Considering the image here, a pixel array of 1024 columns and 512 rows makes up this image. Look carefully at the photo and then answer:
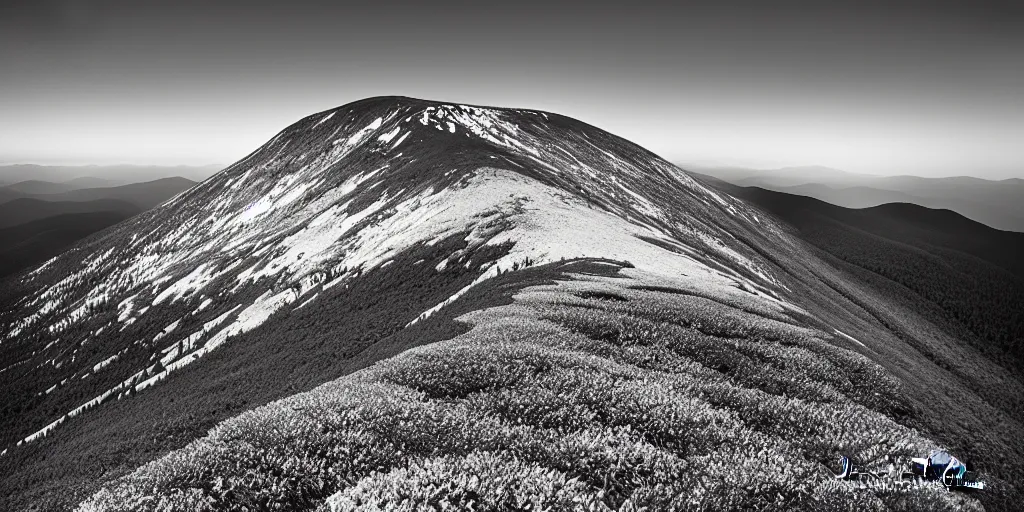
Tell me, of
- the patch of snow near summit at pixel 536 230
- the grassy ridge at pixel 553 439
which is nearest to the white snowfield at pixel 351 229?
the patch of snow near summit at pixel 536 230

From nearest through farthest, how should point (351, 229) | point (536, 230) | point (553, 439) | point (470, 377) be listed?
point (553, 439), point (470, 377), point (536, 230), point (351, 229)

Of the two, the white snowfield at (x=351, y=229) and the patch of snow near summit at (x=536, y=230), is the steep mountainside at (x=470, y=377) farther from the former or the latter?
the white snowfield at (x=351, y=229)

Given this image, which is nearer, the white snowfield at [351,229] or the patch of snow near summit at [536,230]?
the patch of snow near summit at [536,230]

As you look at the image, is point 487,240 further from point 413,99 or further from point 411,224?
point 413,99

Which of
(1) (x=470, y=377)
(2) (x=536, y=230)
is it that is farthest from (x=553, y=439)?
(2) (x=536, y=230)

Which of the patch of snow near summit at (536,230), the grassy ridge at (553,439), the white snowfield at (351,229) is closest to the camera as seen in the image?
the grassy ridge at (553,439)

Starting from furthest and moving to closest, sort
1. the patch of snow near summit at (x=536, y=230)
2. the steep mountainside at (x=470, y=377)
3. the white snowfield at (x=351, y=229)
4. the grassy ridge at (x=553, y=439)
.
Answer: the white snowfield at (x=351, y=229), the patch of snow near summit at (x=536, y=230), the steep mountainside at (x=470, y=377), the grassy ridge at (x=553, y=439)

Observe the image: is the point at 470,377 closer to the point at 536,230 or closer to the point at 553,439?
the point at 553,439
